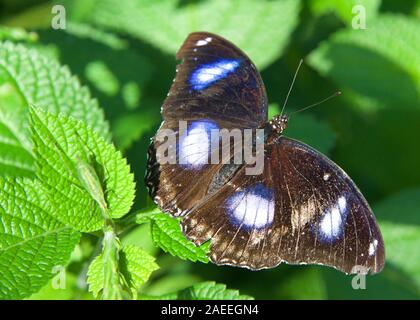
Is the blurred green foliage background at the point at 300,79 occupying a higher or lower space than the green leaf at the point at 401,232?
higher

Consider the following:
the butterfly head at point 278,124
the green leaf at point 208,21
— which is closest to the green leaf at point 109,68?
the green leaf at point 208,21

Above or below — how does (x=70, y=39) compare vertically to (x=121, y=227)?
above

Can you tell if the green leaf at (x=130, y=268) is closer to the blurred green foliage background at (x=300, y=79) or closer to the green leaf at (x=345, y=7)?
the blurred green foliage background at (x=300, y=79)

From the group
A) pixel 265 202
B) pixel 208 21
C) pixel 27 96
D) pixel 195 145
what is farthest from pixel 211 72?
pixel 208 21

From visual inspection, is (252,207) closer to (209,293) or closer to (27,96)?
(209,293)

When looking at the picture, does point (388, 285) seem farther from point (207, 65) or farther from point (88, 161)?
point (88, 161)

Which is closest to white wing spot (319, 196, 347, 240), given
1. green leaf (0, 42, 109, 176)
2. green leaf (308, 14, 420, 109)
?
green leaf (0, 42, 109, 176)

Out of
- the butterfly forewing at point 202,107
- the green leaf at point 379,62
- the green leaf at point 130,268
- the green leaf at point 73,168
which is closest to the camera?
the green leaf at point 130,268

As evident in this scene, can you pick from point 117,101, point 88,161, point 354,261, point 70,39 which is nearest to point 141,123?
point 117,101
